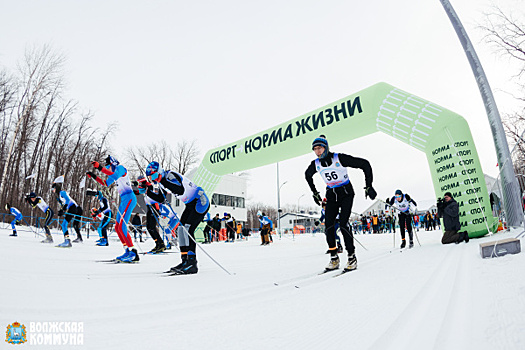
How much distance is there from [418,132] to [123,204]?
7.58 m

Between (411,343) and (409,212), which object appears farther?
(409,212)

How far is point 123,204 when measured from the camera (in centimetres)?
538

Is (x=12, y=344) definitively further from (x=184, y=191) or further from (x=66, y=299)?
(x=184, y=191)

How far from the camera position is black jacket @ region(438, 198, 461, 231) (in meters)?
7.31

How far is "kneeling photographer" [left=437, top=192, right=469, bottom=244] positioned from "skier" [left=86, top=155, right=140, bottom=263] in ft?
23.5

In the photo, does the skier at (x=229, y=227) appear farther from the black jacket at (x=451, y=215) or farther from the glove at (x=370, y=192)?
the glove at (x=370, y=192)

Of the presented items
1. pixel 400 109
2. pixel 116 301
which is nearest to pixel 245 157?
pixel 400 109

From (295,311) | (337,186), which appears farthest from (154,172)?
(295,311)

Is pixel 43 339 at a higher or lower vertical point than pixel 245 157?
lower

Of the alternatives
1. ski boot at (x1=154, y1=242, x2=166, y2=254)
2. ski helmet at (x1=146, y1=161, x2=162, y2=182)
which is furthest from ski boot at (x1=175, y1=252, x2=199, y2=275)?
ski boot at (x1=154, y1=242, x2=166, y2=254)

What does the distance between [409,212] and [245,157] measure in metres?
6.36

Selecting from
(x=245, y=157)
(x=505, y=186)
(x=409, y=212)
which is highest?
(x=245, y=157)

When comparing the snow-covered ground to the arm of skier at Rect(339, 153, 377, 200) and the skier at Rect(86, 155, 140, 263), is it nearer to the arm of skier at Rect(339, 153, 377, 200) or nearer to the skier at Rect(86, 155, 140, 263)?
the arm of skier at Rect(339, 153, 377, 200)

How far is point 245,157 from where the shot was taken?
39.6 feet
